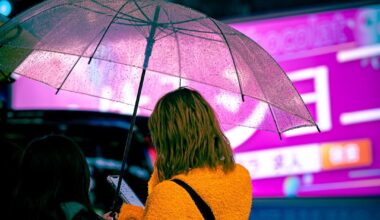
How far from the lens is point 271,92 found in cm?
283

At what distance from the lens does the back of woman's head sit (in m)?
2.22

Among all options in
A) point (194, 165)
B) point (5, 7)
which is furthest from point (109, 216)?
point (5, 7)

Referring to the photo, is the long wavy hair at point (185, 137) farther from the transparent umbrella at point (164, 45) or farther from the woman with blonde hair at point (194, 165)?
the transparent umbrella at point (164, 45)

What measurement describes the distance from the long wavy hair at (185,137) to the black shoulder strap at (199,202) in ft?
0.25

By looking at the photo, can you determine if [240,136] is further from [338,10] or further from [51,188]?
[51,188]

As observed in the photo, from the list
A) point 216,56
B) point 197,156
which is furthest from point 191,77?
point 197,156

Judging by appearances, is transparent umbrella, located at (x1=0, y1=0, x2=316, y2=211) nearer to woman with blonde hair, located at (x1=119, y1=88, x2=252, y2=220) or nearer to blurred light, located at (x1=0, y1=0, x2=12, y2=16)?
woman with blonde hair, located at (x1=119, y1=88, x2=252, y2=220)

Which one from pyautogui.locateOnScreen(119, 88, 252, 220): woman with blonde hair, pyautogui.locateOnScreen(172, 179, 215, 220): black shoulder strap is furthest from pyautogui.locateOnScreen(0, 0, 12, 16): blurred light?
pyautogui.locateOnScreen(172, 179, 215, 220): black shoulder strap

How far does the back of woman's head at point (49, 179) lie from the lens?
7.29 feet

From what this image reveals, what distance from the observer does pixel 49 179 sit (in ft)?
7.35

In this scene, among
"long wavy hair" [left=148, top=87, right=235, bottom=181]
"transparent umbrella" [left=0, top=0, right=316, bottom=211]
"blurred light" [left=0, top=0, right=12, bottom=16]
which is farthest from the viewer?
"blurred light" [left=0, top=0, right=12, bottom=16]

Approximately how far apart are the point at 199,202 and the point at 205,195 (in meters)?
0.04

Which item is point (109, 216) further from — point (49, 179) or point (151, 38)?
point (151, 38)

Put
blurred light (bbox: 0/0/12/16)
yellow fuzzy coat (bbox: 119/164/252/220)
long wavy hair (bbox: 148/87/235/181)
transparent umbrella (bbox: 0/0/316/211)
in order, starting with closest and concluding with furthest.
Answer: yellow fuzzy coat (bbox: 119/164/252/220) → long wavy hair (bbox: 148/87/235/181) → transparent umbrella (bbox: 0/0/316/211) → blurred light (bbox: 0/0/12/16)
